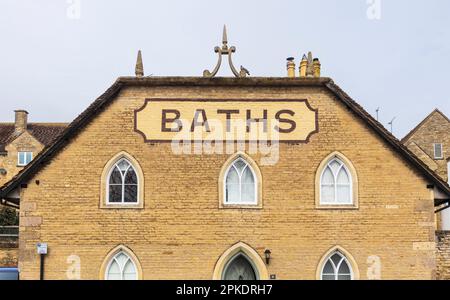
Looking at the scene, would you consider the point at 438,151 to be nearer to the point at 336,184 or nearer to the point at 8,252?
the point at 336,184

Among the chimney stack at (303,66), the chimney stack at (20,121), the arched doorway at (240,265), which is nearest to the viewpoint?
the arched doorway at (240,265)

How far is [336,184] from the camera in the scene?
19828 mm

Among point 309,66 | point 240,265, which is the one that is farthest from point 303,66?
point 240,265

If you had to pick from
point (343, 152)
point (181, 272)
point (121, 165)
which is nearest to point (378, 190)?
point (343, 152)

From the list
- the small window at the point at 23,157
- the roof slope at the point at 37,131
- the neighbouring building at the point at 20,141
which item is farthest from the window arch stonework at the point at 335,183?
the roof slope at the point at 37,131

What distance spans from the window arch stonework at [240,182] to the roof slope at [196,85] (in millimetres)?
2365

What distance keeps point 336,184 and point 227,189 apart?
10.6 feet

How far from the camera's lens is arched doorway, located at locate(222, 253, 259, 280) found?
767 inches

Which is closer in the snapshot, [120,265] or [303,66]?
[120,265]

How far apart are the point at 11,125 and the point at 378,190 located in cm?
4423

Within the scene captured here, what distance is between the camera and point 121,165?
65.3ft

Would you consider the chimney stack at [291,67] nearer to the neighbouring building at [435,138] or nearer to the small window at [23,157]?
the neighbouring building at [435,138]

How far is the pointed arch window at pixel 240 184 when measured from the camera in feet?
64.7

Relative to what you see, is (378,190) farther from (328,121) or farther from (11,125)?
(11,125)
